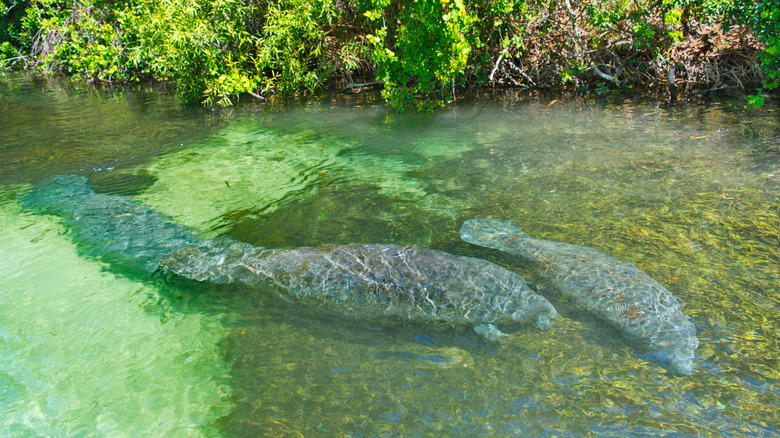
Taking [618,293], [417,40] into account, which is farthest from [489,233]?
[417,40]

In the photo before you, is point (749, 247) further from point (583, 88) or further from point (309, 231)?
point (583, 88)

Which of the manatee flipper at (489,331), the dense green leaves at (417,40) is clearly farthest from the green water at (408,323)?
the dense green leaves at (417,40)

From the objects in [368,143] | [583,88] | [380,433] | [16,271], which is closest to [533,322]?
[380,433]

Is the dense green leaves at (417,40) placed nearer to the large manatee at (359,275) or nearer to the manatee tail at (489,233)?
the manatee tail at (489,233)

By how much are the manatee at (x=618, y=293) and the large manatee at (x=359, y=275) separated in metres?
0.37

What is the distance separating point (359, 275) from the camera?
160 inches

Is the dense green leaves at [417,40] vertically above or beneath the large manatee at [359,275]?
above

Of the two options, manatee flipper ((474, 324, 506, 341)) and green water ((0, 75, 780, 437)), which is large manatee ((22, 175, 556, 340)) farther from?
green water ((0, 75, 780, 437))

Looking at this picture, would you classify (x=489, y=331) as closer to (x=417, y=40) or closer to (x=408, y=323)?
(x=408, y=323)

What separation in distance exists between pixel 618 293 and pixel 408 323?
159cm

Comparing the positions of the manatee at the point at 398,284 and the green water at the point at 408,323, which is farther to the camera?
the manatee at the point at 398,284

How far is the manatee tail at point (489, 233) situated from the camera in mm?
4887

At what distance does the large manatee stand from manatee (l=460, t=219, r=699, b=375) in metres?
0.37

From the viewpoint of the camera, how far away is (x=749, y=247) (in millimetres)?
4586
